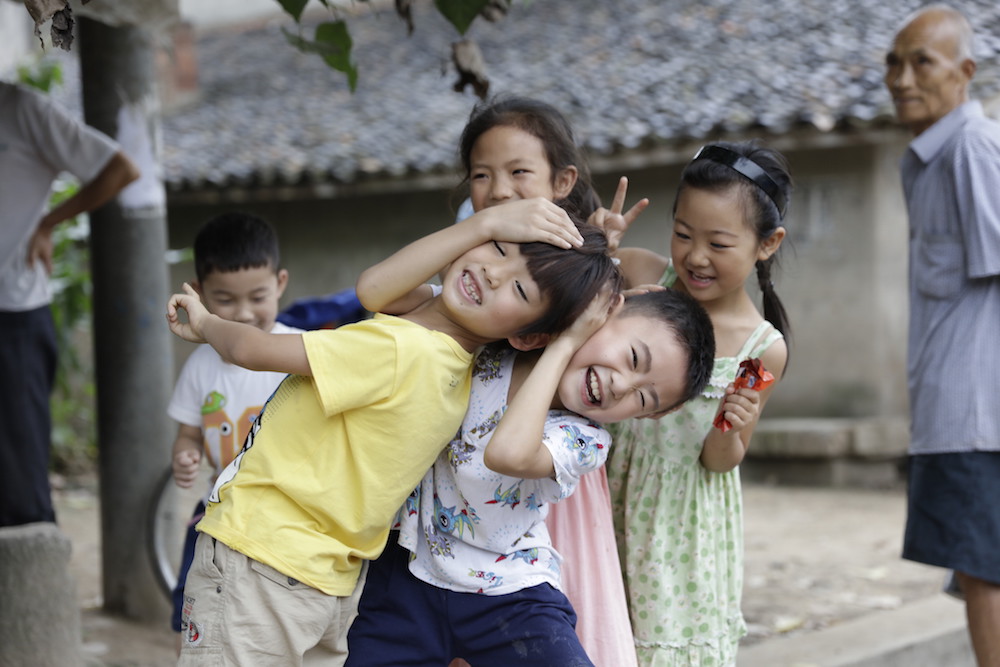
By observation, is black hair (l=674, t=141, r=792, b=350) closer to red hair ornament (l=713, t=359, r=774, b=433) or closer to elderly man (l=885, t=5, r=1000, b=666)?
red hair ornament (l=713, t=359, r=774, b=433)

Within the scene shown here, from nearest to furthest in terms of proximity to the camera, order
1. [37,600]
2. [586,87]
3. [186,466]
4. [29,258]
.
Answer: [186,466] → [37,600] → [29,258] → [586,87]

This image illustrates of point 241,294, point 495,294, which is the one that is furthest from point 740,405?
point 241,294

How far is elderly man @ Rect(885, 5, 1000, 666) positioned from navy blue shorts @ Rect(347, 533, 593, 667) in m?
1.61

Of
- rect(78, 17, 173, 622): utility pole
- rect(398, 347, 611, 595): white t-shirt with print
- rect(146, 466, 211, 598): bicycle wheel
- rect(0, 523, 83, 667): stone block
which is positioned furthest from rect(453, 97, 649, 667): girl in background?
rect(146, 466, 211, 598): bicycle wheel

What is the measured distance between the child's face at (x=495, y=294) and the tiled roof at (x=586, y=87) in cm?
623

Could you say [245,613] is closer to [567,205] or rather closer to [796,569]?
[567,205]

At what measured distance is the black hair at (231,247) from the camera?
2.78 meters

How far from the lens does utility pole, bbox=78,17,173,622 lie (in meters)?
4.15

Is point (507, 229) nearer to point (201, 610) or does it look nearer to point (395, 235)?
point (201, 610)

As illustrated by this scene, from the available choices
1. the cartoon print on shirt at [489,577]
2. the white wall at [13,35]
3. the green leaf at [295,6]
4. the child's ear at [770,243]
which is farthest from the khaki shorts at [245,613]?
the white wall at [13,35]

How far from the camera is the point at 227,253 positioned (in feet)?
9.14

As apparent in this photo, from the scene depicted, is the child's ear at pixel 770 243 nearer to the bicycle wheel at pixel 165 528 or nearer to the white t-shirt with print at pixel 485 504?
the white t-shirt with print at pixel 485 504

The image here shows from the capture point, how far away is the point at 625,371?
6.70 feet

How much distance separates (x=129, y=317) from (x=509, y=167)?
2120 mm
